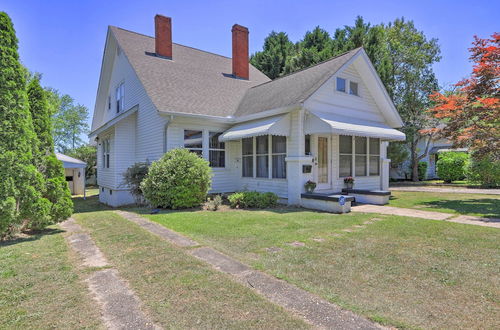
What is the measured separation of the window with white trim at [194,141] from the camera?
40.1ft

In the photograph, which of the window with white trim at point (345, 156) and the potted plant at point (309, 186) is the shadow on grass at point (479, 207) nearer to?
the window with white trim at point (345, 156)

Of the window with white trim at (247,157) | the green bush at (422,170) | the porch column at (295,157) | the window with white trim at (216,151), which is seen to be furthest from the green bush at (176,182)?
the green bush at (422,170)

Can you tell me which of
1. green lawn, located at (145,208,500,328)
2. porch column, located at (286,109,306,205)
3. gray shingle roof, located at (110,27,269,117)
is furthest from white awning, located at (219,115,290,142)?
green lawn, located at (145,208,500,328)

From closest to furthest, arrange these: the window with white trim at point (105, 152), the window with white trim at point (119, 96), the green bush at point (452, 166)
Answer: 1. the window with white trim at point (105, 152)
2. the window with white trim at point (119, 96)
3. the green bush at point (452, 166)

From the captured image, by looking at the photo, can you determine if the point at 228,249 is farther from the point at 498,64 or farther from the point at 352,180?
the point at 498,64

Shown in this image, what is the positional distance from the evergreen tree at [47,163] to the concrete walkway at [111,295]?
194 centimetres

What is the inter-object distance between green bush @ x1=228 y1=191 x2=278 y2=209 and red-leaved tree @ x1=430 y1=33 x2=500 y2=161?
797 cm

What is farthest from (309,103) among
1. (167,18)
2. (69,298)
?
(167,18)

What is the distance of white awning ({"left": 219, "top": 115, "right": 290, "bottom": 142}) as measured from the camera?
33.2ft

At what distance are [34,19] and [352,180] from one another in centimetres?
1685

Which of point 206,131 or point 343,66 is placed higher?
point 343,66

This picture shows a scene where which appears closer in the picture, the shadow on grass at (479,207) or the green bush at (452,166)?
the shadow on grass at (479,207)

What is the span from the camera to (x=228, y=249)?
5176mm

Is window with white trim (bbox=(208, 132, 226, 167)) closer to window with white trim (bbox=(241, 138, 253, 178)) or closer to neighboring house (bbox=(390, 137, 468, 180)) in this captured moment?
window with white trim (bbox=(241, 138, 253, 178))
